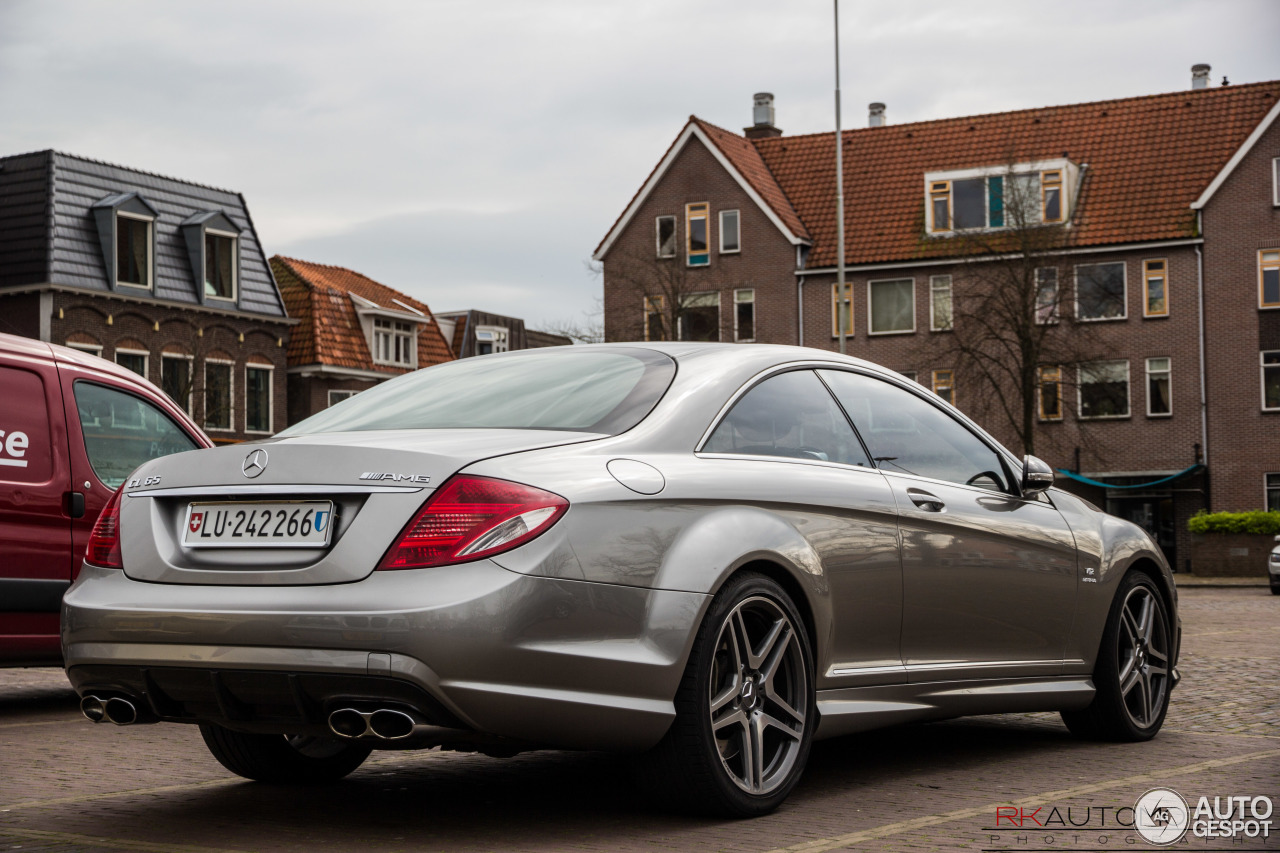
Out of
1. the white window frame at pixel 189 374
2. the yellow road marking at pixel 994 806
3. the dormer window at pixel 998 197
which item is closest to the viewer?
the yellow road marking at pixel 994 806

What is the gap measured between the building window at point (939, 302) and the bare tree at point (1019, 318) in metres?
1.85

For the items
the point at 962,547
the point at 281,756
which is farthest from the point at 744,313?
the point at 281,756

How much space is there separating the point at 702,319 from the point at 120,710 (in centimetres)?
4251

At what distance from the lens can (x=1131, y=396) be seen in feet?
141

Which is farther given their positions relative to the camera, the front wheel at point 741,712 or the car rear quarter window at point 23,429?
the car rear quarter window at point 23,429

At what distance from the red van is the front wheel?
474cm

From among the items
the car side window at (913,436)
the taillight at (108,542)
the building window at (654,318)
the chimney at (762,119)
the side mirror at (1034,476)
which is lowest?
the taillight at (108,542)

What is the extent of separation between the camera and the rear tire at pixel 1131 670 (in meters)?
6.77

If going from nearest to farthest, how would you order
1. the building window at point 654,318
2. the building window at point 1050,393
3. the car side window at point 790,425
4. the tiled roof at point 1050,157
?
the car side window at point 790,425, the building window at point 1050,393, the tiled roof at point 1050,157, the building window at point 654,318

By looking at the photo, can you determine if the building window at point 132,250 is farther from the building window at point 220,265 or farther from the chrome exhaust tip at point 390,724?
the chrome exhaust tip at point 390,724

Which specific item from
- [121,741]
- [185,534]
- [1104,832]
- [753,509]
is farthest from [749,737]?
[121,741]

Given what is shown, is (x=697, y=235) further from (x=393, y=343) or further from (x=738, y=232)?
(x=393, y=343)

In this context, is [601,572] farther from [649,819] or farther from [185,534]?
[185,534]

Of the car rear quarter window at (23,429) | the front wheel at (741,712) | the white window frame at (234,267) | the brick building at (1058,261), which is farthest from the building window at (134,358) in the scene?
the front wheel at (741,712)
